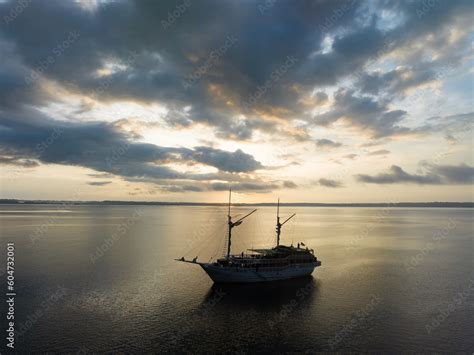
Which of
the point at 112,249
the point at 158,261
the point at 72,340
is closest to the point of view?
the point at 72,340

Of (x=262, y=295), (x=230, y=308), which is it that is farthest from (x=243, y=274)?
(x=230, y=308)

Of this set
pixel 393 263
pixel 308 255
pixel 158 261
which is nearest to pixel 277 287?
pixel 308 255

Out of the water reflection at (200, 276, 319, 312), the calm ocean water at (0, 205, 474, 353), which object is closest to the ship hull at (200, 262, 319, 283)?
the water reflection at (200, 276, 319, 312)

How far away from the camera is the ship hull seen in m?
77.9

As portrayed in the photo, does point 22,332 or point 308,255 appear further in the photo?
point 308,255

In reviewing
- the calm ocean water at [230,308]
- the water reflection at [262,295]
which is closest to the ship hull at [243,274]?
the water reflection at [262,295]

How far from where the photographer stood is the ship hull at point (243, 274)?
77.9 m

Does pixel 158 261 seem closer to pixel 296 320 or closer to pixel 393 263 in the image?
pixel 296 320

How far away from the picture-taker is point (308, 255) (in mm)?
91312

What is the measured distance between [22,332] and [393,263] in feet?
347

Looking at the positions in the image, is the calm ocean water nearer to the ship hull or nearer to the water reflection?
the water reflection

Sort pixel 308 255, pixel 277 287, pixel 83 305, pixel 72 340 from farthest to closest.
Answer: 1. pixel 308 255
2. pixel 277 287
3. pixel 83 305
4. pixel 72 340

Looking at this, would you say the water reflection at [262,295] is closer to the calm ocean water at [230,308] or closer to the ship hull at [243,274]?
the calm ocean water at [230,308]

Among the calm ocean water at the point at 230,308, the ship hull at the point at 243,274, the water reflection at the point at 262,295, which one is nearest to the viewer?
the calm ocean water at the point at 230,308
